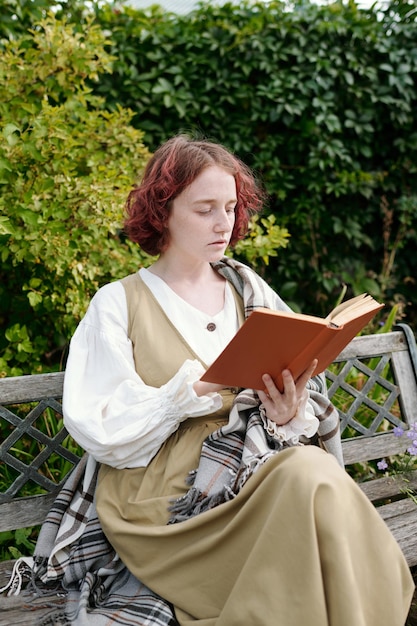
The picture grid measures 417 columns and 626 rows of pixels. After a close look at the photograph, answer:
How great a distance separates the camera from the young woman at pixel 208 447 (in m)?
1.75

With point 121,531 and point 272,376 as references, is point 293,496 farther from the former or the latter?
point 121,531

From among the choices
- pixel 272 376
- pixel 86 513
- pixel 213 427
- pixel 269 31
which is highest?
pixel 269 31

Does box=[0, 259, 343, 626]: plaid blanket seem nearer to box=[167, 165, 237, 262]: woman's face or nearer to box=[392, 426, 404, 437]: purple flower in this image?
box=[167, 165, 237, 262]: woman's face

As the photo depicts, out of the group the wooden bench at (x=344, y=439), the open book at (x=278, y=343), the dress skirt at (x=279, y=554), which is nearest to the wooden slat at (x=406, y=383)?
the wooden bench at (x=344, y=439)

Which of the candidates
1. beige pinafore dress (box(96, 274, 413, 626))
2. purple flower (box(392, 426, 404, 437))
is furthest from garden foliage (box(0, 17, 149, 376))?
purple flower (box(392, 426, 404, 437))

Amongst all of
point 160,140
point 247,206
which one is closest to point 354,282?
point 160,140

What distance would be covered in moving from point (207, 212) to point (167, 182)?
0.56 feet

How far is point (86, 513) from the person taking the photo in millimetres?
2414

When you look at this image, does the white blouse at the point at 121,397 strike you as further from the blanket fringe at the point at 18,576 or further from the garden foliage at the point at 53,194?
the garden foliage at the point at 53,194

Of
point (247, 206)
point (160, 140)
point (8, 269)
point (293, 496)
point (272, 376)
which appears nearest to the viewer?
point (293, 496)

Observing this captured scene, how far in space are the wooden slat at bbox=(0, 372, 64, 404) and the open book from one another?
833 millimetres

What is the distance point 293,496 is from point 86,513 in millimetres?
898

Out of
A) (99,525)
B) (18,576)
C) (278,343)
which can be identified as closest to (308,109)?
(278,343)

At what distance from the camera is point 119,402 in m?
2.21
